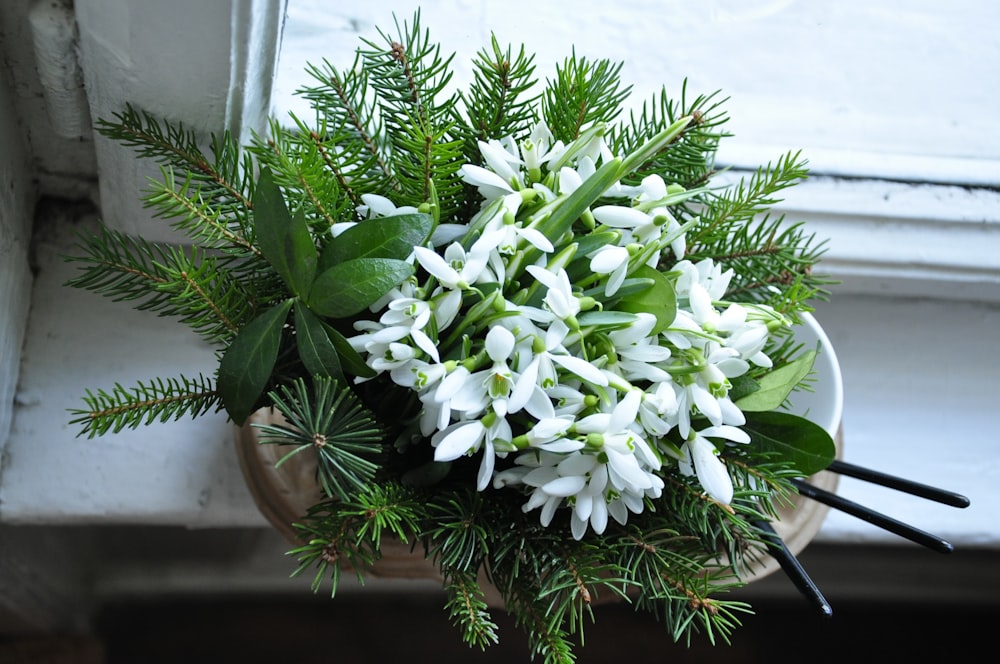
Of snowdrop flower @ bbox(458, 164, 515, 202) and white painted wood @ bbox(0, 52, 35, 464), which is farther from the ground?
snowdrop flower @ bbox(458, 164, 515, 202)

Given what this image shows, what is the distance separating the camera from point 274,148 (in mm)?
363

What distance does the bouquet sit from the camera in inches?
12.2

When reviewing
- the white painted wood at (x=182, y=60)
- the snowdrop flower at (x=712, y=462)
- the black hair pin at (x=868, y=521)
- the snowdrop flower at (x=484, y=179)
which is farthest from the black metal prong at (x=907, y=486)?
the white painted wood at (x=182, y=60)

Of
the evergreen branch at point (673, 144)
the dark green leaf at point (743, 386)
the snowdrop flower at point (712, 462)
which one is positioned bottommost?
the snowdrop flower at point (712, 462)

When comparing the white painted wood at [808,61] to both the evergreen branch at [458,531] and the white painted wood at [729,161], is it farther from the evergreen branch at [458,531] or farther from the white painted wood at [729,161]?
the evergreen branch at [458,531]

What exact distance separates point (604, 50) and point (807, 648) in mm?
614

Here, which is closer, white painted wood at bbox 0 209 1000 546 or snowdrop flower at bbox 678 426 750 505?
snowdrop flower at bbox 678 426 750 505

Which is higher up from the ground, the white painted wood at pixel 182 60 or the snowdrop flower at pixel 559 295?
the white painted wood at pixel 182 60

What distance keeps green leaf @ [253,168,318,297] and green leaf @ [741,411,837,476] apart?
0.20 meters

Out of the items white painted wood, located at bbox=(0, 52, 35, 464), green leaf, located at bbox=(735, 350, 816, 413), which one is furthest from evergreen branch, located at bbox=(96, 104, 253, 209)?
green leaf, located at bbox=(735, 350, 816, 413)

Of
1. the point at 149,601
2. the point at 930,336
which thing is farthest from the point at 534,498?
the point at 149,601

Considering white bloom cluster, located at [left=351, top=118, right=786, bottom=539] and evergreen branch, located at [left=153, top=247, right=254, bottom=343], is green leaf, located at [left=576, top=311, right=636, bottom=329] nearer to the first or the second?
white bloom cluster, located at [left=351, top=118, right=786, bottom=539]

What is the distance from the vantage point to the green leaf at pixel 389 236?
1.04 feet

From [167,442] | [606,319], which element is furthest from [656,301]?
[167,442]
